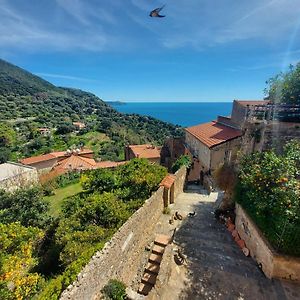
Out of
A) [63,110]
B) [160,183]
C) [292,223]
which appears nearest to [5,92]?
[63,110]

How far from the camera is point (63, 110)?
391 ft

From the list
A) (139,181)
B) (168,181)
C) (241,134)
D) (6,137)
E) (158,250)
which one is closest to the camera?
(158,250)

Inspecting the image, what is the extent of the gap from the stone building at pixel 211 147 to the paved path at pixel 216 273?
7.26m

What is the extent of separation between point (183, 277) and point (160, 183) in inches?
246

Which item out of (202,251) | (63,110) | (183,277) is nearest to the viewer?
(183,277)

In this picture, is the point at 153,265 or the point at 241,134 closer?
the point at 153,265

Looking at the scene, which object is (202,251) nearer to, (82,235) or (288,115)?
(82,235)

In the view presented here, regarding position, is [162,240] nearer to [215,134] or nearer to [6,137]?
[215,134]

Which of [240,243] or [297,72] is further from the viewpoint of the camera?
[297,72]

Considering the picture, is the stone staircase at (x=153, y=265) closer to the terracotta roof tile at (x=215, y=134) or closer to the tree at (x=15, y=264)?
the tree at (x=15, y=264)

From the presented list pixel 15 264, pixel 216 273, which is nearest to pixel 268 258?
pixel 216 273

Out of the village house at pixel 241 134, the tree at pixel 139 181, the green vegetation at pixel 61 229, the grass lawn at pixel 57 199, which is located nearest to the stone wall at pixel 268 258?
the green vegetation at pixel 61 229

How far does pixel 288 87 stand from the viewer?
16.1 metres

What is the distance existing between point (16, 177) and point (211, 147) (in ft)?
73.6
